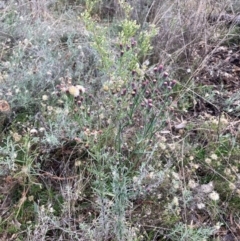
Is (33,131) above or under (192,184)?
above

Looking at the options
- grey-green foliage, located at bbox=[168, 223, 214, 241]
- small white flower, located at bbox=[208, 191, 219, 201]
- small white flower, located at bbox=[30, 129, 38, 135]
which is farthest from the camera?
small white flower, located at bbox=[30, 129, 38, 135]

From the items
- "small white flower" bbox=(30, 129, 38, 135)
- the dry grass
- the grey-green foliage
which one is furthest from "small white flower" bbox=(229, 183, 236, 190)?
"small white flower" bbox=(30, 129, 38, 135)

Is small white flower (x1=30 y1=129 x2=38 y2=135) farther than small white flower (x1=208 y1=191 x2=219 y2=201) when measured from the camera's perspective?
Yes

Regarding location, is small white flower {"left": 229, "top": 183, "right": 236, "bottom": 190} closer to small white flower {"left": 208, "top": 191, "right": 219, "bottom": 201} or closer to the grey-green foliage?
small white flower {"left": 208, "top": 191, "right": 219, "bottom": 201}

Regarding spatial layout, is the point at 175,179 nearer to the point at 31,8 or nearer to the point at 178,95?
the point at 178,95

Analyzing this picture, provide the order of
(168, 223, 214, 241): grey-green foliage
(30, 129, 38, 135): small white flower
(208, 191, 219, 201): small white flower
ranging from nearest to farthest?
(168, 223, 214, 241): grey-green foliage < (208, 191, 219, 201): small white flower < (30, 129, 38, 135): small white flower

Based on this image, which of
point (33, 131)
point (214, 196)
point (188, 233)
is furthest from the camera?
point (33, 131)

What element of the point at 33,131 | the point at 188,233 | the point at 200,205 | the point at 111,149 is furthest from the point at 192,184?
the point at 33,131

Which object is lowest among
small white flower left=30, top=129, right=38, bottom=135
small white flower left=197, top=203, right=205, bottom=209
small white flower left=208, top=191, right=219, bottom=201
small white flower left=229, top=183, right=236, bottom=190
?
small white flower left=197, top=203, right=205, bottom=209

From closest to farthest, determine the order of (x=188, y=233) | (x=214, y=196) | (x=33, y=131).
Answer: (x=188, y=233)
(x=214, y=196)
(x=33, y=131)

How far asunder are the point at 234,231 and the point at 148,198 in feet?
1.33

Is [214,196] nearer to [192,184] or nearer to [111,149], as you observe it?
[192,184]

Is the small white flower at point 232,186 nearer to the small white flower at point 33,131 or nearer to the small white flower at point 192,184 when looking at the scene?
the small white flower at point 192,184

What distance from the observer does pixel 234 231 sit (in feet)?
5.75
